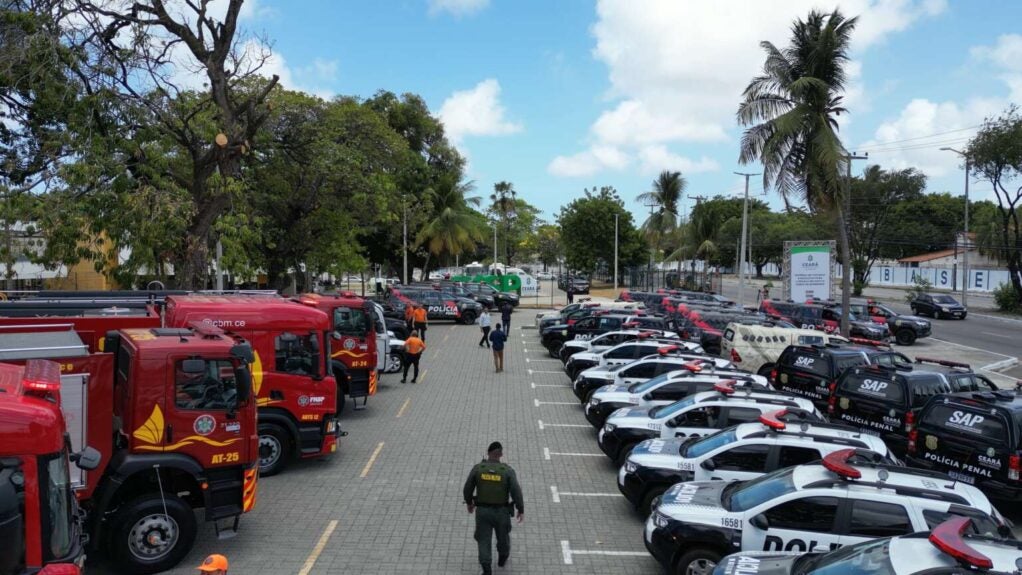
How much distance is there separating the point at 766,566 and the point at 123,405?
7189 mm

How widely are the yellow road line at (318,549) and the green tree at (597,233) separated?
5295 cm

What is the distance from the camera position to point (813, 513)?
24.2 feet

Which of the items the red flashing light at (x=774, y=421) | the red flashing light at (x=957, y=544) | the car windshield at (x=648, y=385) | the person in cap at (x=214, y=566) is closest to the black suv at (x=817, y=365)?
the car windshield at (x=648, y=385)

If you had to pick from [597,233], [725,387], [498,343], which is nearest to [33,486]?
[725,387]

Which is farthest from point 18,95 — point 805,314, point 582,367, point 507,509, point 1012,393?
point 805,314

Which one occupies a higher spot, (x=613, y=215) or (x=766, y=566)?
(x=613, y=215)

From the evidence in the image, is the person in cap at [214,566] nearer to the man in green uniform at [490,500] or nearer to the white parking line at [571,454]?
the man in green uniform at [490,500]

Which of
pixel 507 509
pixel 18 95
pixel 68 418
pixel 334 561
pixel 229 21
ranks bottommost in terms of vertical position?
pixel 334 561

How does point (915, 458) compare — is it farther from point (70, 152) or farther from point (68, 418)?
point (70, 152)

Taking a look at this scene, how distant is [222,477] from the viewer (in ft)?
28.8

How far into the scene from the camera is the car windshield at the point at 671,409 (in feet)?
38.3

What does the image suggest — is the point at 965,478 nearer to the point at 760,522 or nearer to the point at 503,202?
the point at 760,522

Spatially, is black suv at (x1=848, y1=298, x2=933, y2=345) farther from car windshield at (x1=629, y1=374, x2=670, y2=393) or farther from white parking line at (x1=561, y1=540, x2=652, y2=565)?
white parking line at (x1=561, y1=540, x2=652, y2=565)

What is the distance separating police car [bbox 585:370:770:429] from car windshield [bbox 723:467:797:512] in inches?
181
